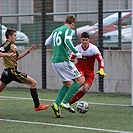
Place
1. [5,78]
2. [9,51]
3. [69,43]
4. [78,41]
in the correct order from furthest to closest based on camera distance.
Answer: [78,41], [5,78], [9,51], [69,43]

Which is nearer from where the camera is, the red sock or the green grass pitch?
the green grass pitch

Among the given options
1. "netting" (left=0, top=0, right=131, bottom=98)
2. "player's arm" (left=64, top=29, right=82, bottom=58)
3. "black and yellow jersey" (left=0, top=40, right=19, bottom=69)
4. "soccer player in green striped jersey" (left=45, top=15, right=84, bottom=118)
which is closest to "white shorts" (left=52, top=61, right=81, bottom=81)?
"soccer player in green striped jersey" (left=45, top=15, right=84, bottom=118)

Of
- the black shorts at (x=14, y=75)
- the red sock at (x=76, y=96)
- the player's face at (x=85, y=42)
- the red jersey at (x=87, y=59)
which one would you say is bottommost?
the red sock at (x=76, y=96)

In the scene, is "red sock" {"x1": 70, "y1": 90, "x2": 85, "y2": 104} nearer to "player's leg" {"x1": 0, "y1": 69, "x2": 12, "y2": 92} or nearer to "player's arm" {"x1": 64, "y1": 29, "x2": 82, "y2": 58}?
"player's leg" {"x1": 0, "y1": 69, "x2": 12, "y2": 92}

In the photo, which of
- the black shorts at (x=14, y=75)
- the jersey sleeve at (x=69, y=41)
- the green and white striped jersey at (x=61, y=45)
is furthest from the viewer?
the black shorts at (x=14, y=75)

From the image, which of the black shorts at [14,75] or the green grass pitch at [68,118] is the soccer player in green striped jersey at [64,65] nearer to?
the green grass pitch at [68,118]

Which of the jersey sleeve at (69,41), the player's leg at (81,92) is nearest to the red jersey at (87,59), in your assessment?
the player's leg at (81,92)

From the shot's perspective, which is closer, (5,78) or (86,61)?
(5,78)

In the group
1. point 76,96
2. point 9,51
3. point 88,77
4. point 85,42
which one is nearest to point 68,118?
point 76,96

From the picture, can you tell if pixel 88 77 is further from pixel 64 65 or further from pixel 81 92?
pixel 64 65

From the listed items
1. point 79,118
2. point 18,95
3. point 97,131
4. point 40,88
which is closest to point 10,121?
point 79,118

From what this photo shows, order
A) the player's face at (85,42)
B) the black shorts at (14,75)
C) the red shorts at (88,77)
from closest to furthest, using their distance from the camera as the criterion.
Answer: the black shorts at (14,75)
the player's face at (85,42)
the red shorts at (88,77)

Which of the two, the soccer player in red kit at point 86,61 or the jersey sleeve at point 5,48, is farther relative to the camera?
the soccer player in red kit at point 86,61

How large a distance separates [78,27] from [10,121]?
805 centimetres
